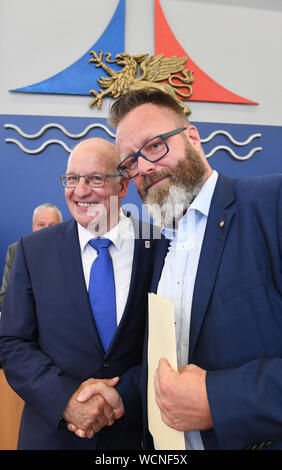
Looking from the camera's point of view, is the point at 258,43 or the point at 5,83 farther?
the point at 258,43

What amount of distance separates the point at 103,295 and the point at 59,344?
0.71 feet

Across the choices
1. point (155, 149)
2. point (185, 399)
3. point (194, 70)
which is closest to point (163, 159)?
point (155, 149)

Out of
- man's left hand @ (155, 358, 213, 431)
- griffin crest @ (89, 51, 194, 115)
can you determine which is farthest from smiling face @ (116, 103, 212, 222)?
griffin crest @ (89, 51, 194, 115)

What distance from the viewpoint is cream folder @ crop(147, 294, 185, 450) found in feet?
2.35

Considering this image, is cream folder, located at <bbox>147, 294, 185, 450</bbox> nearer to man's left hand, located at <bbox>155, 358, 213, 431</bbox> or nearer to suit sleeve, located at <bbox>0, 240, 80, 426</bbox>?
man's left hand, located at <bbox>155, 358, 213, 431</bbox>

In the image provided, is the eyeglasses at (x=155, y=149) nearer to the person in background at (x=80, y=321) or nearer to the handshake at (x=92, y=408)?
the person in background at (x=80, y=321)

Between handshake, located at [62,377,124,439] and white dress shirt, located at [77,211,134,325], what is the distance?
26cm

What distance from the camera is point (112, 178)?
1.32 meters

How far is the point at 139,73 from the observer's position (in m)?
3.49

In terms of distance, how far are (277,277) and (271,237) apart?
9cm

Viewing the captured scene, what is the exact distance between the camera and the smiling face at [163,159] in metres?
1.01
